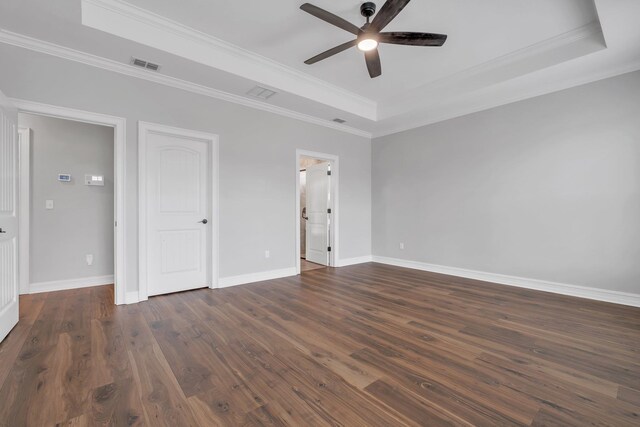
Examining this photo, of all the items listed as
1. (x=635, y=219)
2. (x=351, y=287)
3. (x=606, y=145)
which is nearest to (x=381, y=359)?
(x=351, y=287)

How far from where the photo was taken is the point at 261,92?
4070 millimetres

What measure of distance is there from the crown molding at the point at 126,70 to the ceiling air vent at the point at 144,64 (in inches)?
4.2

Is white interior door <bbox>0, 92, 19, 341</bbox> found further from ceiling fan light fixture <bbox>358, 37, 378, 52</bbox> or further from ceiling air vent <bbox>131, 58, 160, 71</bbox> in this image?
ceiling fan light fixture <bbox>358, 37, 378, 52</bbox>

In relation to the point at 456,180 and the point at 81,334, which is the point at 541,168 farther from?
the point at 81,334

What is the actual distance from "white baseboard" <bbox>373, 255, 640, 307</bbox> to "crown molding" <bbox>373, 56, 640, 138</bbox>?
104 inches

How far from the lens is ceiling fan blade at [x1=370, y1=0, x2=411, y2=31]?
2.28 metres

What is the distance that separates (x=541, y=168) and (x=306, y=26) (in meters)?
3.67

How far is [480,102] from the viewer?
4438 mm

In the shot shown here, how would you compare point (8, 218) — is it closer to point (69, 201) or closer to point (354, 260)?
point (69, 201)

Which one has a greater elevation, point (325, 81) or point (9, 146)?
point (325, 81)

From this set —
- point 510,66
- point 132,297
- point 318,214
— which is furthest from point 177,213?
point 510,66

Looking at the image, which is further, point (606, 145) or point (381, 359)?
point (606, 145)

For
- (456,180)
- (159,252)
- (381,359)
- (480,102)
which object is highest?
(480,102)

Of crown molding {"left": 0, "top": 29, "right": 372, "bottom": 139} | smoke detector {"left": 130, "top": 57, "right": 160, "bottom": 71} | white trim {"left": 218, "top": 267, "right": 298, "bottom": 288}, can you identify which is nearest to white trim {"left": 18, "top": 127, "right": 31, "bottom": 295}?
crown molding {"left": 0, "top": 29, "right": 372, "bottom": 139}
